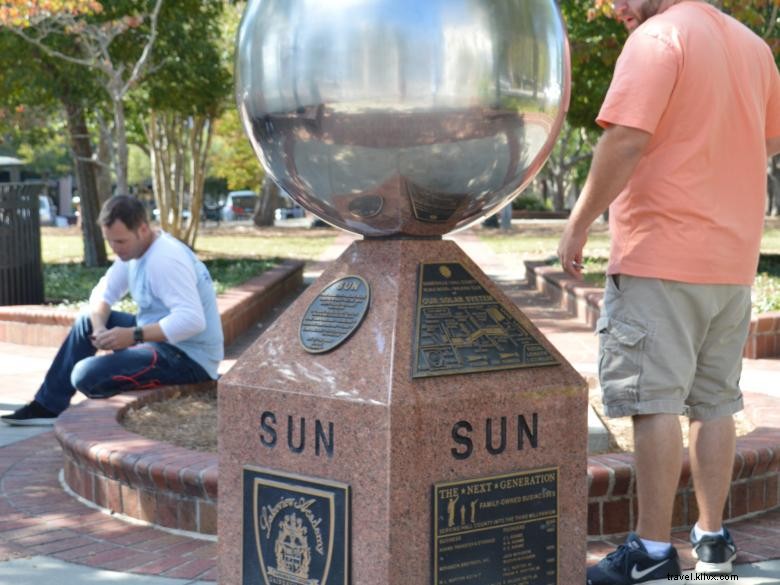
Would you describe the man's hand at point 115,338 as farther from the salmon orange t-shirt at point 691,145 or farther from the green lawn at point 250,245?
the green lawn at point 250,245

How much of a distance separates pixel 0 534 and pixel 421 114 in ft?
8.28

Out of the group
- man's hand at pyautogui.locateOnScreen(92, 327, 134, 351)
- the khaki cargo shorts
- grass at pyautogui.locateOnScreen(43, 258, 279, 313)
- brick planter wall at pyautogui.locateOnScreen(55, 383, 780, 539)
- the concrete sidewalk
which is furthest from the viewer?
grass at pyautogui.locateOnScreen(43, 258, 279, 313)

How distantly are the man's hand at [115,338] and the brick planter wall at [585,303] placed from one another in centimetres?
440

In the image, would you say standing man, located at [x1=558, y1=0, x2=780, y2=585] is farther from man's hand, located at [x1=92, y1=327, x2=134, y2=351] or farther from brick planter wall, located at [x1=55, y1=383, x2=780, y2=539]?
man's hand, located at [x1=92, y1=327, x2=134, y2=351]

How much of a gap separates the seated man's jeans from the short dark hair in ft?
2.00

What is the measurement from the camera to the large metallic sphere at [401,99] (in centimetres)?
308

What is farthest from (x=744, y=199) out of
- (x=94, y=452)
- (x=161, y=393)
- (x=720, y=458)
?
(x=161, y=393)

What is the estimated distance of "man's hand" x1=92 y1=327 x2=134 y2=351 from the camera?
19.5ft

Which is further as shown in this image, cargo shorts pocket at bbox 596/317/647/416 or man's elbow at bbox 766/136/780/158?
man's elbow at bbox 766/136/780/158

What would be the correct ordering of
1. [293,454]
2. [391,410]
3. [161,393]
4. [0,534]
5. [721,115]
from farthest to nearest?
[161,393] < [0,534] < [721,115] < [293,454] < [391,410]

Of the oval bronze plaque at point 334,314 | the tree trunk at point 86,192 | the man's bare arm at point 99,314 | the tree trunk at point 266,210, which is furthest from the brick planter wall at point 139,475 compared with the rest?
the tree trunk at point 266,210

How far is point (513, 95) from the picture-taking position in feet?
10.5

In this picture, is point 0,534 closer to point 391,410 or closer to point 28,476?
point 28,476

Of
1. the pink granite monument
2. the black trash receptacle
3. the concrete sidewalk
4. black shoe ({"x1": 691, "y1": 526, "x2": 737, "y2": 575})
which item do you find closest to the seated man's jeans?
the concrete sidewalk
